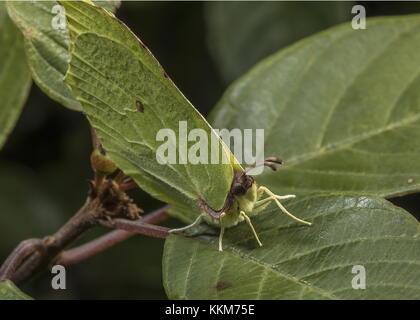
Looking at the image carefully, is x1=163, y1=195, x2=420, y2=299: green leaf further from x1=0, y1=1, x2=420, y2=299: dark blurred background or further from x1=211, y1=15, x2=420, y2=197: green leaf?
x1=0, y1=1, x2=420, y2=299: dark blurred background

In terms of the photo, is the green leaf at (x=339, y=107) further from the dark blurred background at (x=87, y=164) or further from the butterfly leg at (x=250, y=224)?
the dark blurred background at (x=87, y=164)

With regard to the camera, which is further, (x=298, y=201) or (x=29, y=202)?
(x=29, y=202)

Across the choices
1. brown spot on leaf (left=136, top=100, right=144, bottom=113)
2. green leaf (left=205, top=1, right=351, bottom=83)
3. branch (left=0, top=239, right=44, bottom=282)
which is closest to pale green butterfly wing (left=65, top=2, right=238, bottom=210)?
brown spot on leaf (left=136, top=100, right=144, bottom=113)

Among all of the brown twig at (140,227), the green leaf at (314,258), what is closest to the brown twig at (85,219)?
the brown twig at (140,227)

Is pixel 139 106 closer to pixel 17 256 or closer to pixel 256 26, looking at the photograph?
pixel 17 256
